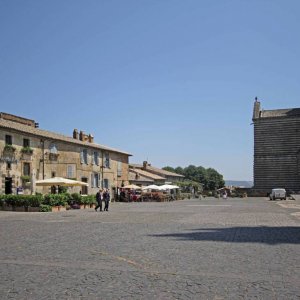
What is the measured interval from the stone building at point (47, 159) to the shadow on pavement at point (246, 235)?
18.8 metres

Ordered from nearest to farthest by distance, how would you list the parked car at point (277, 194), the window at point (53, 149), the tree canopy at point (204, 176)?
the window at point (53, 149), the parked car at point (277, 194), the tree canopy at point (204, 176)

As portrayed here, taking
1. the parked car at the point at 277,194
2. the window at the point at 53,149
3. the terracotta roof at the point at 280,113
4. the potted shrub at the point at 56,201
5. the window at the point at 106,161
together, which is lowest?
the parked car at the point at 277,194

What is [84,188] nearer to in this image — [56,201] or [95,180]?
[95,180]

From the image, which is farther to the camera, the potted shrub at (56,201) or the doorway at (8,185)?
the doorway at (8,185)

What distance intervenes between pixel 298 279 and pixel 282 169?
57135 mm

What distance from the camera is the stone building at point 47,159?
3266 cm

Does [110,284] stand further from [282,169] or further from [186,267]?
[282,169]

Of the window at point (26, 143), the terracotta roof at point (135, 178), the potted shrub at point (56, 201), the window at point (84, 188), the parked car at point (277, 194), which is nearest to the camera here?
the potted shrub at point (56, 201)

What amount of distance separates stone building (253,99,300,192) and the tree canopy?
64239 millimetres

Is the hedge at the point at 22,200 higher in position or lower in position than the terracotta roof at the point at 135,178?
lower

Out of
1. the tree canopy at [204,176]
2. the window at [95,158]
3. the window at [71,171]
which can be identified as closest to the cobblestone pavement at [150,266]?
the window at [71,171]

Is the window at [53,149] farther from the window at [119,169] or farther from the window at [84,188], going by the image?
the window at [119,169]

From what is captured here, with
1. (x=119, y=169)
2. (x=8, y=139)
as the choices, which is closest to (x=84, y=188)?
(x=119, y=169)

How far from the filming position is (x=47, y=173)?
37812 mm
